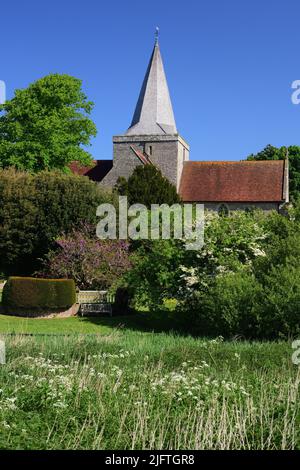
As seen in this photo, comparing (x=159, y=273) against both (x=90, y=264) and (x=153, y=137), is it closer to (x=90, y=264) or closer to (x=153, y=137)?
(x=90, y=264)

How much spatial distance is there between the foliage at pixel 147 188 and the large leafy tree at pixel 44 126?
4.06 metres

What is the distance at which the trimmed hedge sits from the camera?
22.3 metres

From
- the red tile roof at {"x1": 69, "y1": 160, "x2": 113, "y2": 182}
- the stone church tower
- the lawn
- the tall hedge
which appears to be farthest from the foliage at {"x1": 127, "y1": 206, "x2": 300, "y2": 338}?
the red tile roof at {"x1": 69, "y1": 160, "x2": 113, "y2": 182}

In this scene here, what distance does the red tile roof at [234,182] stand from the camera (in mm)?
50000

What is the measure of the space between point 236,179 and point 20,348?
42.0 meters

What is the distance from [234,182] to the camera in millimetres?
51250

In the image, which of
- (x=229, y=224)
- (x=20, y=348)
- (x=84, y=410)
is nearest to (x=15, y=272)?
(x=229, y=224)

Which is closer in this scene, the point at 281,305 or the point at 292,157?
the point at 281,305

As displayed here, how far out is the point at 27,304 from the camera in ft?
73.4

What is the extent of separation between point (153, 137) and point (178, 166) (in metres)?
3.20

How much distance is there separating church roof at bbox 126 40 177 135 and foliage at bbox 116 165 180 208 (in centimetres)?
939

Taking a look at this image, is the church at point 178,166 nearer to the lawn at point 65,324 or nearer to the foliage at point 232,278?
the lawn at point 65,324

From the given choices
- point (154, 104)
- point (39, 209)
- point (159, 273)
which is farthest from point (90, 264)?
point (154, 104)
